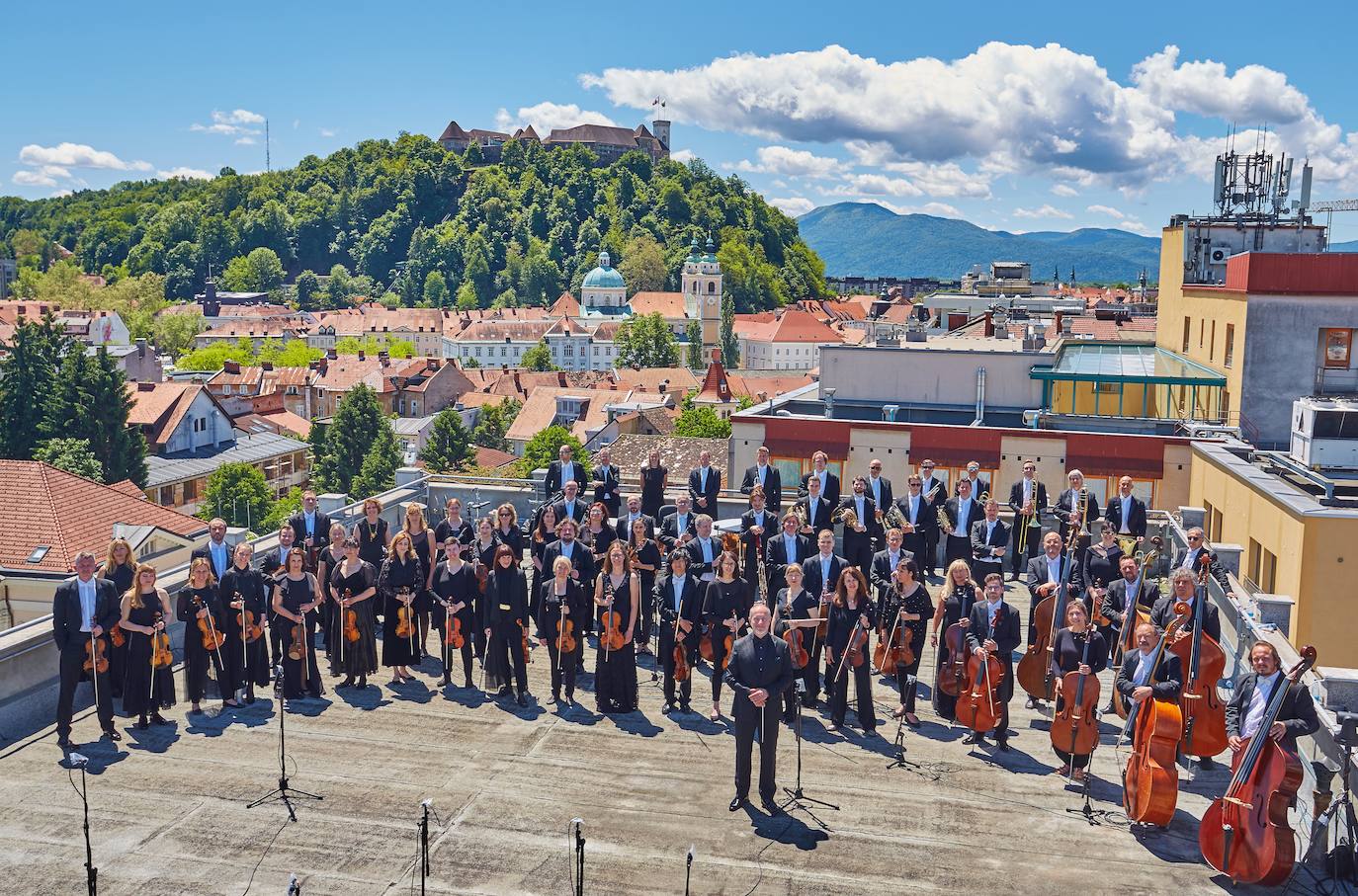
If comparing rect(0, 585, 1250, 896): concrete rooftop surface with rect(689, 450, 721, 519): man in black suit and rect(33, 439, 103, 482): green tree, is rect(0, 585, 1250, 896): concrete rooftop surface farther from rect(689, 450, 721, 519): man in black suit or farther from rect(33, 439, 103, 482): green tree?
rect(33, 439, 103, 482): green tree

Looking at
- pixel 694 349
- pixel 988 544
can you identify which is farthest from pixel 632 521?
pixel 694 349

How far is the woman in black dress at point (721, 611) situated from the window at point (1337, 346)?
44.4 ft

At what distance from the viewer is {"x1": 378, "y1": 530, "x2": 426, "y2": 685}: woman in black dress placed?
11.1m

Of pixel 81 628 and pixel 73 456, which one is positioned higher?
pixel 81 628

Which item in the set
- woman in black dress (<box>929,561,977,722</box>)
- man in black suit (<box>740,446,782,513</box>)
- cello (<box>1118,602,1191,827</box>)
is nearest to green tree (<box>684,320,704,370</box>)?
man in black suit (<box>740,446,782,513</box>)

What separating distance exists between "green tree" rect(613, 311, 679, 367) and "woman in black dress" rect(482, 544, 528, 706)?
123082mm

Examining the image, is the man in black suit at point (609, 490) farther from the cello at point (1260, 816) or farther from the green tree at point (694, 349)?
the green tree at point (694, 349)

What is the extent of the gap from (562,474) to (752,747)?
6.52 m

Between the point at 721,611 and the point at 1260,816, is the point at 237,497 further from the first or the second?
the point at 1260,816

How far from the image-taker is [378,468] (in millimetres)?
69688

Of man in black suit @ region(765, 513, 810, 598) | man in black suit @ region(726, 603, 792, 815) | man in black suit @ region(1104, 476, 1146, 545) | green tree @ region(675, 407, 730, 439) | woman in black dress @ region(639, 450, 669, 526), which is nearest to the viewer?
man in black suit @ region(726, 603, 792, 815)

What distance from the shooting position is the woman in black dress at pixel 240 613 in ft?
34.3

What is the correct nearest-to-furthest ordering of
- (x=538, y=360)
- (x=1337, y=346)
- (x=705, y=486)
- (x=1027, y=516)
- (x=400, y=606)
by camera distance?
1. (x=400, y=606)
2. (x=1027, y=516)
3. (x=705, y=486)
4. (x=1337, y=346)
5. (x=538, y=360)

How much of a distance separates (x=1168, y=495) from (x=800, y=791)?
11892mm
